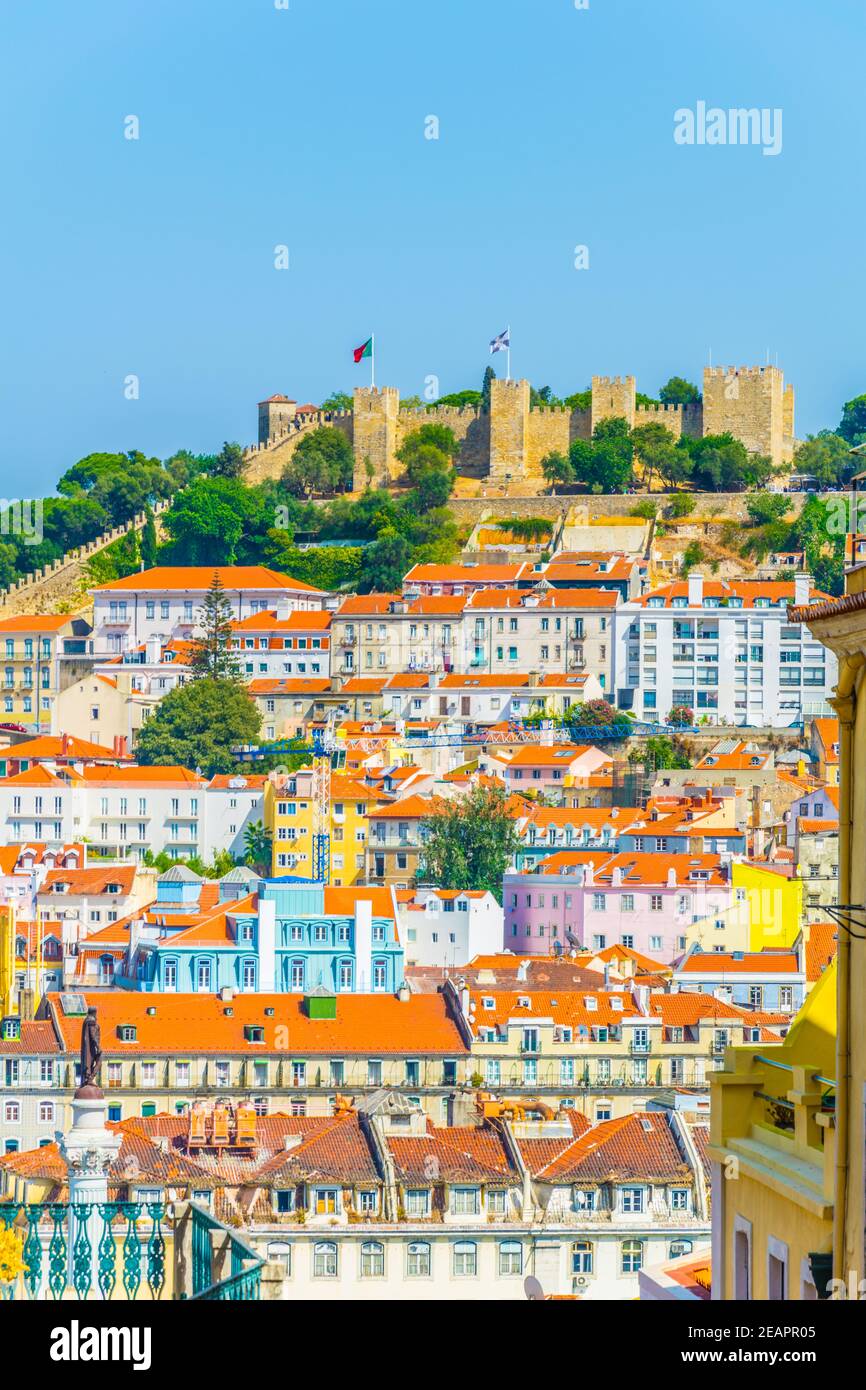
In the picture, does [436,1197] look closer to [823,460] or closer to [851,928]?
[851,928]

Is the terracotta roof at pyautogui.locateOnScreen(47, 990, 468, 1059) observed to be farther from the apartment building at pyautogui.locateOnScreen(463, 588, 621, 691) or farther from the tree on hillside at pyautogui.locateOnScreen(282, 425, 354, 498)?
the tree on hillside at pyautogui.locateOnScreen(282, 425, 354, 498)

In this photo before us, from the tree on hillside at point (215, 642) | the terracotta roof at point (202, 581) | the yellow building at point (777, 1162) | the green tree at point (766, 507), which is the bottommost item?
the yellow building at point (777, 1162)

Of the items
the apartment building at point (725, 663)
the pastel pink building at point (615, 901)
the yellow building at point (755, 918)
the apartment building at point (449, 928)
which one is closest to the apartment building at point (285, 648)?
the apartment building at point (725, 663)

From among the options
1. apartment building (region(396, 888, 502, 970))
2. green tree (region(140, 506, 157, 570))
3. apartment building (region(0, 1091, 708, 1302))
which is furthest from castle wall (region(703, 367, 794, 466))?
apartment building (region(0, 1091, 708, 1302))

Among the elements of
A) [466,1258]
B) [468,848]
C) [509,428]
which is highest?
[509,428]

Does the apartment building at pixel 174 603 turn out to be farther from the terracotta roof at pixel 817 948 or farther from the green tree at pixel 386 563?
the terracotta roof at pixel 817 948

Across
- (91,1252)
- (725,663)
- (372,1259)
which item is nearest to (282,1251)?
(372,1259)
